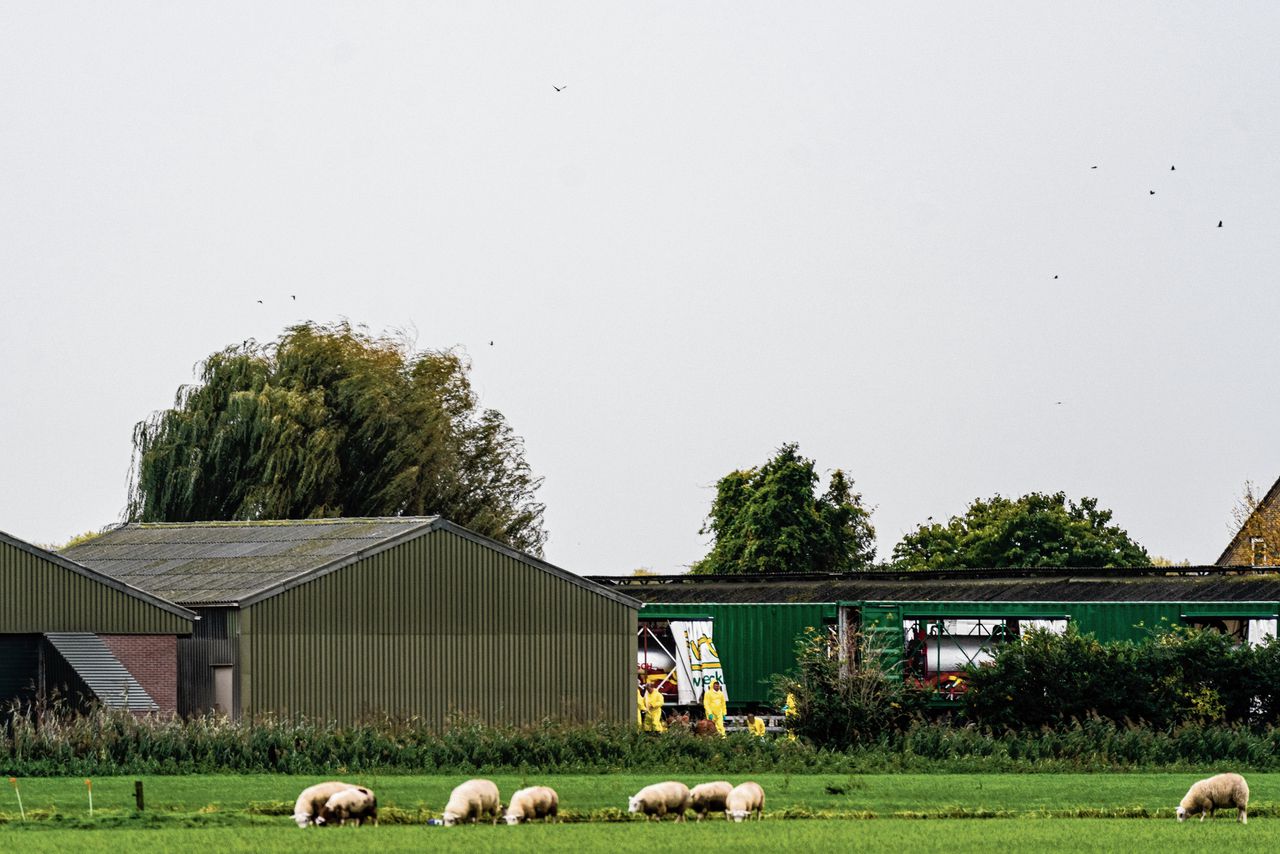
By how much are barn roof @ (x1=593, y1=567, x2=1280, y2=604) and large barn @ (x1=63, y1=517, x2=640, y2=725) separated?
8408 millimetres

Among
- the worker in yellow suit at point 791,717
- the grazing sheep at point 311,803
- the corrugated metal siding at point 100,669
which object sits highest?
the corrugated metal siding at point 100,669

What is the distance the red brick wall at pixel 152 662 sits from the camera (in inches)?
1770

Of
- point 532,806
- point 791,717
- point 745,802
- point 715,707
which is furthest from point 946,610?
point 532,806

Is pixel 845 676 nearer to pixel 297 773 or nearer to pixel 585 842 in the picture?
pixel 297 773

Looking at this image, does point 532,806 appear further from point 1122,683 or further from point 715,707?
point 715,707

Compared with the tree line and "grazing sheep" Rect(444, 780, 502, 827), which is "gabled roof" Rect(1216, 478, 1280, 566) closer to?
Answer: the tree line

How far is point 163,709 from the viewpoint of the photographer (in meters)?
45.0

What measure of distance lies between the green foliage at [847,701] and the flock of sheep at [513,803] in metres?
11.4

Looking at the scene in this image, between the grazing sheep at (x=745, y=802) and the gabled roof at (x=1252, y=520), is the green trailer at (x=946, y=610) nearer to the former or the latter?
the grazing sheep at (x=745, y=802)

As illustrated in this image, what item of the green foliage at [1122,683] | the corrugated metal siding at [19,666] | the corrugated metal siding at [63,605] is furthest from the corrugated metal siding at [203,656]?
the green foliage at [1122,683]

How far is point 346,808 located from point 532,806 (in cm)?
244

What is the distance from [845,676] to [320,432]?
145 ft

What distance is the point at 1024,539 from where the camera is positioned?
4060 inches

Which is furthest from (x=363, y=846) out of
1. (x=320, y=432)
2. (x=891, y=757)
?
(x=320, y=432)
